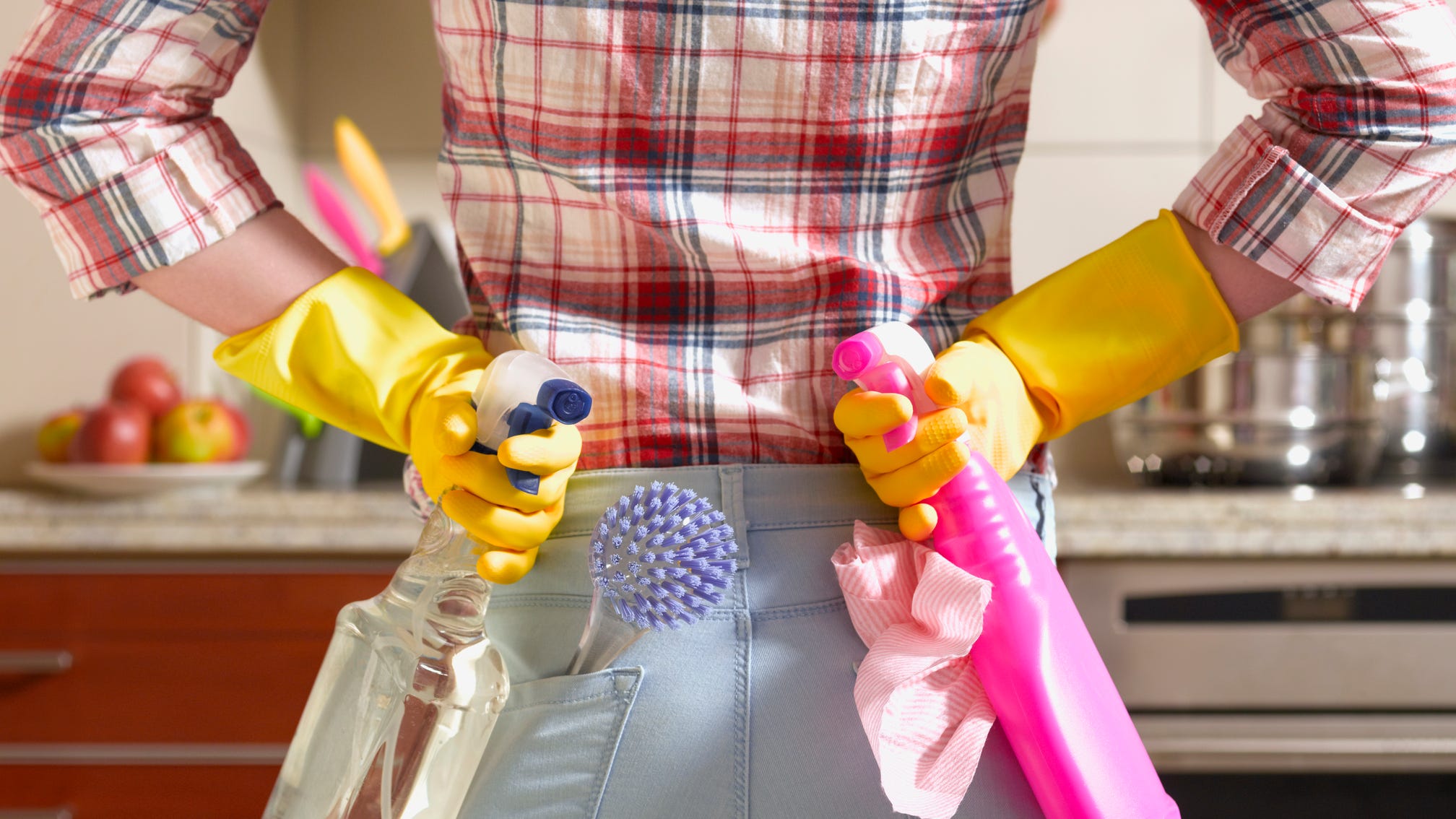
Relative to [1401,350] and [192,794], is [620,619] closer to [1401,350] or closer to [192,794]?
[192,794]

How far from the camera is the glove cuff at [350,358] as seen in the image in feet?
1.67

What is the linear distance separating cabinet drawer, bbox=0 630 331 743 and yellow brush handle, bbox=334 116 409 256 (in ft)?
2.02

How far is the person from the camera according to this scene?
44cm

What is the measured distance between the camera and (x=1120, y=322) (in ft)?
1.61

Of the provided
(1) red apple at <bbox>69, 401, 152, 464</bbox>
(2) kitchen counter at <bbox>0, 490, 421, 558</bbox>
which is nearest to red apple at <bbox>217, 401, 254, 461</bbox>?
(1) red apple at <bbox>69, 401, 152, 464</bbox>

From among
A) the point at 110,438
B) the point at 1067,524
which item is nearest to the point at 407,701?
the point at 1067,524

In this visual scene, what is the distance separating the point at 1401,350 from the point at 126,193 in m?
1.63

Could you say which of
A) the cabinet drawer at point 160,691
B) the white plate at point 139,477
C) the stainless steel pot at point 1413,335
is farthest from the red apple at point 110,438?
the stainless steel pot at point 1413,335

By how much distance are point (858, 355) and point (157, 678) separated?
49.2 inches

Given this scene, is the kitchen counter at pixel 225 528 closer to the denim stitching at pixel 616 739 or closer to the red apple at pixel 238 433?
the red apple at pixel 238 433

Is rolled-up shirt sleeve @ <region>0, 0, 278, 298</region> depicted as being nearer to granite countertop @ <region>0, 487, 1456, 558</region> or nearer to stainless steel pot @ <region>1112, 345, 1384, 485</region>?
granite countertop @ <region>0, 487, 1456, 558</region>

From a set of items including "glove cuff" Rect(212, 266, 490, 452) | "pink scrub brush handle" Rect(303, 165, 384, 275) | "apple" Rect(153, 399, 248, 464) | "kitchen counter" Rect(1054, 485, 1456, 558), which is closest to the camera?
"glove cuff" Rect(212, 266, 490, 452)

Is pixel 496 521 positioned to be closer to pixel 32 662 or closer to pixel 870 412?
pixel 870 412

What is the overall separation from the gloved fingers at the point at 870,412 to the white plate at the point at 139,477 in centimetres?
121
